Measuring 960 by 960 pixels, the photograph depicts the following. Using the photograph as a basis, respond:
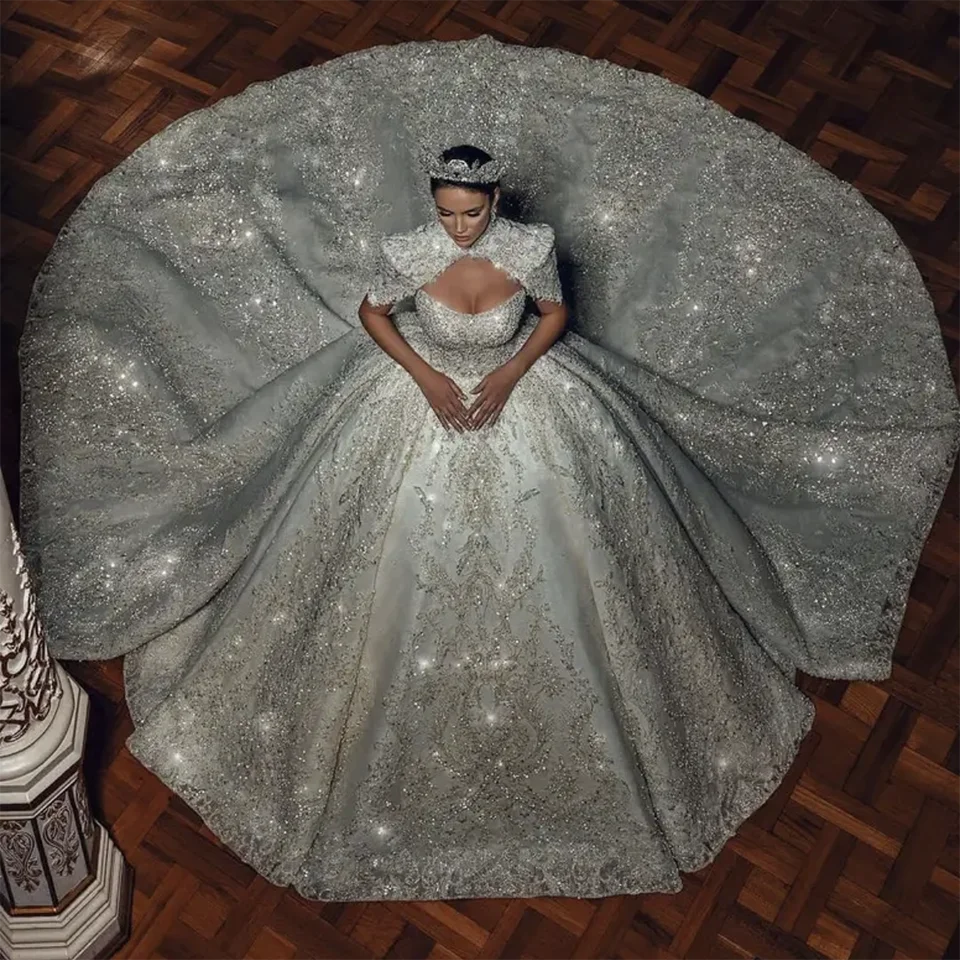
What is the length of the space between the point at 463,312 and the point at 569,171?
1.52m

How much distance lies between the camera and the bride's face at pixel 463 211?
12.2 ft

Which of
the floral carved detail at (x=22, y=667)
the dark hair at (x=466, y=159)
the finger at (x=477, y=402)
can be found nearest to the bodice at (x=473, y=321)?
the finger at (x=477, y=402)

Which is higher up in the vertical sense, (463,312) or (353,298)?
(463,312)

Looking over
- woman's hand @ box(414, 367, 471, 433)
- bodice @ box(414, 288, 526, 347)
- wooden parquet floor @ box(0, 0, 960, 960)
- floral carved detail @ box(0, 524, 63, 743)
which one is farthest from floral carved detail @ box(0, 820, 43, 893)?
bodice @ box(414, 288, 526, 347)

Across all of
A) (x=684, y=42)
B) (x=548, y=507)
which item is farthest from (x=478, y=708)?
(x=684, y=42)

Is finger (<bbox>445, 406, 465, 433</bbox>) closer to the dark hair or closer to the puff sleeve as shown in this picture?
the puff sleeve

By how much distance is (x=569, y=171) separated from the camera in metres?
5.41

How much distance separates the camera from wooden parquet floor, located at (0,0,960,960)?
4492 mm

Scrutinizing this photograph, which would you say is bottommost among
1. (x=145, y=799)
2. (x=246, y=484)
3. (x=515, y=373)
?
(x=145, y=799)

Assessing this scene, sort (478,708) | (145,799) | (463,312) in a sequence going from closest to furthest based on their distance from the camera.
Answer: (463,312), (478,708), (145,799)

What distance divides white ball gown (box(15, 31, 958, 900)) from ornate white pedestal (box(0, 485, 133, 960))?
0.35 m

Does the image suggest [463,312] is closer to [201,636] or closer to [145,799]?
[201,636]

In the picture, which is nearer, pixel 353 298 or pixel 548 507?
pixel 548 507

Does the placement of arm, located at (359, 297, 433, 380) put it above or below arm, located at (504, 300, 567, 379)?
below
